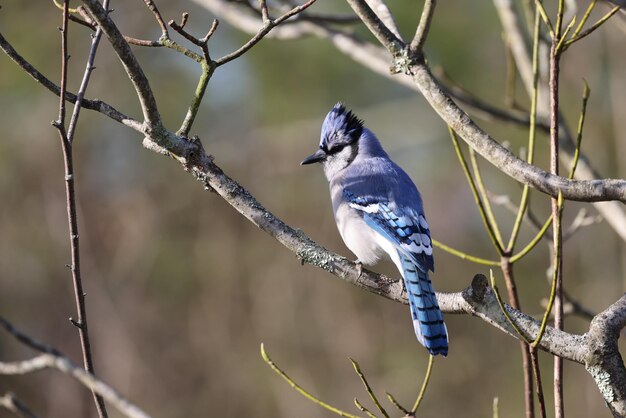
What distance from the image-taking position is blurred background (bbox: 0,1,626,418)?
6641 millimetres

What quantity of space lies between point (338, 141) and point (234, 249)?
11.8ft

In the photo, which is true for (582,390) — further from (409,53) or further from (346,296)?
(409,53)

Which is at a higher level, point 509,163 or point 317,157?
point 317,157

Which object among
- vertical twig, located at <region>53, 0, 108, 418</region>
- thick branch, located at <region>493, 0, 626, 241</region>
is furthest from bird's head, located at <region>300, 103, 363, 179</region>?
vertical twig, located at <region>53, 0, 108, 418</region>

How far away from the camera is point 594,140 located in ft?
21.8

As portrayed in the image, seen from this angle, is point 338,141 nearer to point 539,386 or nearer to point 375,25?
point 375,25

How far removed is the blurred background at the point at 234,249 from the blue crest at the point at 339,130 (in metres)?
3.00

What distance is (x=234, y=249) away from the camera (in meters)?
6.95

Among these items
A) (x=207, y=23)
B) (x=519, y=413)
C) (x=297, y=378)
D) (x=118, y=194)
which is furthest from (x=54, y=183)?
(x=519, y=413)

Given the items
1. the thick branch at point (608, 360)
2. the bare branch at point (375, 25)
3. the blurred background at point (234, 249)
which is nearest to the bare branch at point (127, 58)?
the bare branch at point (375, 25)

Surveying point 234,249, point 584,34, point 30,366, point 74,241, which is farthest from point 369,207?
point 234,249

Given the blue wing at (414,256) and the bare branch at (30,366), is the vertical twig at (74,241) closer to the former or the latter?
the bare branch at (30,366)

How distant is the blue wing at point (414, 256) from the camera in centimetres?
224

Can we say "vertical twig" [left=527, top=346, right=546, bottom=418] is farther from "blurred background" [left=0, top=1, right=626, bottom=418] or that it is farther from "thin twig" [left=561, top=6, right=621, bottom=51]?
"blurred background" [left=0, top=1, right=626, bottom=418]
